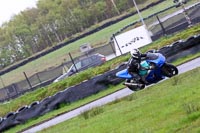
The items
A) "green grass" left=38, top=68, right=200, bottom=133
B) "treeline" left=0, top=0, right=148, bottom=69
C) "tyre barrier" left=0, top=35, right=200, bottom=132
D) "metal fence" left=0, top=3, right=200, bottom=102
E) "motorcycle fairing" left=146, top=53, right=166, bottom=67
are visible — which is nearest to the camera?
"green grass" left=38, top=68, right=200, bottom=133

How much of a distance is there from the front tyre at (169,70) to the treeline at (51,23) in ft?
261

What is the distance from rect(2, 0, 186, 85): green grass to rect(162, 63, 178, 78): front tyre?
40.1m

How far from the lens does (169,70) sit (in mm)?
15375

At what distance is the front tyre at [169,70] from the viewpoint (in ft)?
50.0

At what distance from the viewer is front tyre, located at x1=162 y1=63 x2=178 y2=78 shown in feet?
50.0

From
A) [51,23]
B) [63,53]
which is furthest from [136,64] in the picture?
[51,23]

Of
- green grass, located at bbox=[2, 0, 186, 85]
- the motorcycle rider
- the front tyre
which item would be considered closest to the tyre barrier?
the motorcycle rider

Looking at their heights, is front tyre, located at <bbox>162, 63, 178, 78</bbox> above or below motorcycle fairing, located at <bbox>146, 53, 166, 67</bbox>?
below

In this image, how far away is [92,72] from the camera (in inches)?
1021

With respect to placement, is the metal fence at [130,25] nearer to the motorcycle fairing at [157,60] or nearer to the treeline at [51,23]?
the motorcycle fairing at [157,60]

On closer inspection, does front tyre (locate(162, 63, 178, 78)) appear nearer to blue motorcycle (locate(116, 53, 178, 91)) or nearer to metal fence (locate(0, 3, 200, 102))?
blue motorcycle (locate(116, 53, 178, 91))

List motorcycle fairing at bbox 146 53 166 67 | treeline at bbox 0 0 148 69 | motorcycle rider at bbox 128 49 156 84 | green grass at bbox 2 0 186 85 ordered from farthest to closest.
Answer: treeline at bbox 0 0 148 69, green grass at bbox 2 0 186 85, motorcycle rider at bbox 128 49 156 84, motorcycle fairing at bbox 146 53 166 67

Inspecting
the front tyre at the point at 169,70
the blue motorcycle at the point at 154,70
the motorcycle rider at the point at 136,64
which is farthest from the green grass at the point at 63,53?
the front tyre at the point at 169,70

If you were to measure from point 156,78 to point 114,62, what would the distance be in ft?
37.6
